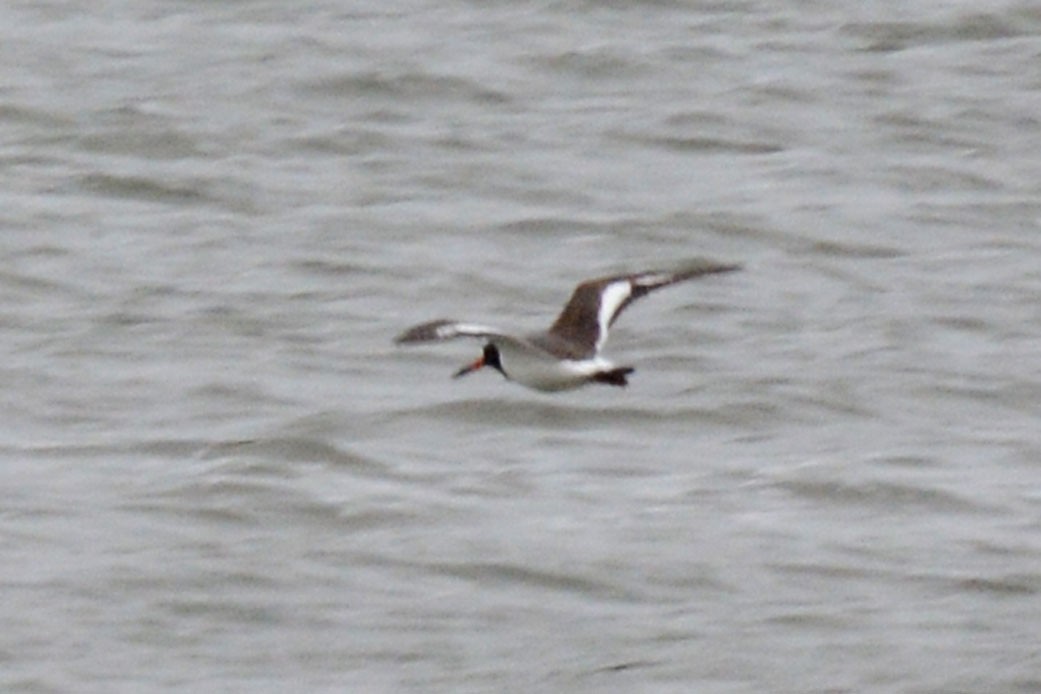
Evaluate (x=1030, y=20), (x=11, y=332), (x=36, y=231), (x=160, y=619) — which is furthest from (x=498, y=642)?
(x=1030, y=20)

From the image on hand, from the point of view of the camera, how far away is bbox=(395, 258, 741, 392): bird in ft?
33.4

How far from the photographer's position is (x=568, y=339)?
444 inches

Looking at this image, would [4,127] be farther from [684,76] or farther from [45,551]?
[45,551]

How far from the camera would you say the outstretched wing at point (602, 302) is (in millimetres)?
11391

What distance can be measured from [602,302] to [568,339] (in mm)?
407

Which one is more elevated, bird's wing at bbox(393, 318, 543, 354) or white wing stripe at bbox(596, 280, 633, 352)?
bird's wing at bbox(393, 318, 543, 354)

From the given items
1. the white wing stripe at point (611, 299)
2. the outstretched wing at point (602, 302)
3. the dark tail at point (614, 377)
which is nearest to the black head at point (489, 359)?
the outstretched wing at point (602, 302)

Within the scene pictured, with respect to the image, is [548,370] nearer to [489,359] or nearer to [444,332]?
[489,359]

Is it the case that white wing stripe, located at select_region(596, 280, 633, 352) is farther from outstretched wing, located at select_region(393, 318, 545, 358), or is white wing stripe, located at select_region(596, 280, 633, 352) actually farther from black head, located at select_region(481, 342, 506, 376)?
outstretched wing, located at select_region(393, 318, 545, 358)

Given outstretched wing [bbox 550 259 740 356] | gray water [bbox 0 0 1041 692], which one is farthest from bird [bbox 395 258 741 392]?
gray water [bbox 0 0 1041 692]


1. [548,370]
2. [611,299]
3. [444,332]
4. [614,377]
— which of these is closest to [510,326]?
[611,299]

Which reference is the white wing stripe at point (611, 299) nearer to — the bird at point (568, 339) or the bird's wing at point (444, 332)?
the bird at point (568, 339)

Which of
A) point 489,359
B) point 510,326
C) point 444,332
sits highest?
point 444,332

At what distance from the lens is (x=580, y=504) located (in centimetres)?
1198
